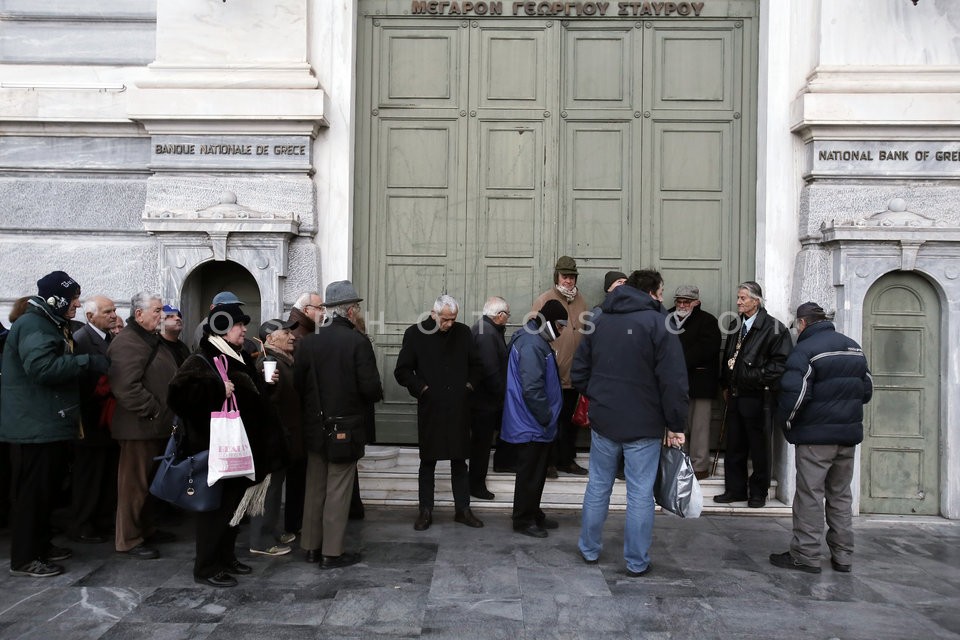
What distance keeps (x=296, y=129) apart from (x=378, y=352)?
7.37ft

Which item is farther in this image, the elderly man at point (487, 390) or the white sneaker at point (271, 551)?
the elderly man at point (487, 390)

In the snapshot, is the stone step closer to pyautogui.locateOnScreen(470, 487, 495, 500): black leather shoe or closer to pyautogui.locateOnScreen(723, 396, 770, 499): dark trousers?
pyautogui.locateOnScreen(470, 487, 495, 500): black leather shoe

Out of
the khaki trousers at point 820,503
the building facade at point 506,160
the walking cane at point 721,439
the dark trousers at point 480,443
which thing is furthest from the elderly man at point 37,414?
the walking cane at point 721,439

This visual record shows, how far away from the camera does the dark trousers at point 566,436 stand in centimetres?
755

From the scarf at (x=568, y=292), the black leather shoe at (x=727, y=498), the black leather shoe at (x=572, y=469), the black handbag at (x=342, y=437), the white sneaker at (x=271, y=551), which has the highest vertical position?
the scarf at (x=568, y=292)

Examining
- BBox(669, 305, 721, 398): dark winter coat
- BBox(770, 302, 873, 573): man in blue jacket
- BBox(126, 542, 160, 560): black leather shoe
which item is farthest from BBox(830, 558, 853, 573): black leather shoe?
BBox(126, 542, 160, 560): black leather shoe

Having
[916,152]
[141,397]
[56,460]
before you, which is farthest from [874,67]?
[56,460]

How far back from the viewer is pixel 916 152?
7.54m

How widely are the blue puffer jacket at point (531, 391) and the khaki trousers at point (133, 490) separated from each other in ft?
8.50

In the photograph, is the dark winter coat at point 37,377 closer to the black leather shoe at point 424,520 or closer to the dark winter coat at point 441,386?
the dark winter coat at point 441,386

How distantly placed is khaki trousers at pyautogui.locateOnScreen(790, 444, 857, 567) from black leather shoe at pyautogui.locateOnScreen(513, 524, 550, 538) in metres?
1.77

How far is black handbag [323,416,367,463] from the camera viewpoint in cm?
549

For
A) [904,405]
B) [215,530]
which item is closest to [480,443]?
[215,530]

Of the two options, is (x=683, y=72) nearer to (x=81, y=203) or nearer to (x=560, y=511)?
(x=560, y=511)
